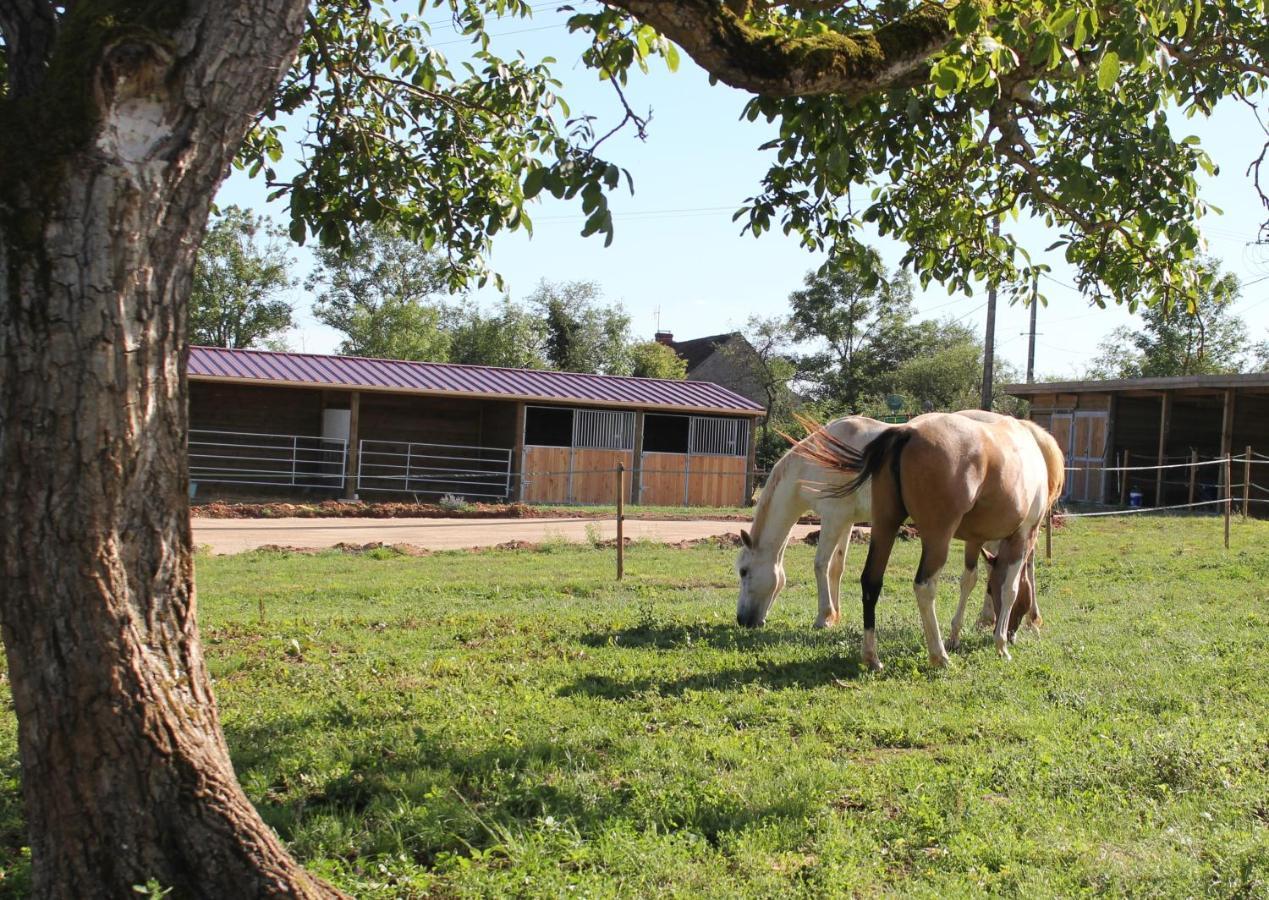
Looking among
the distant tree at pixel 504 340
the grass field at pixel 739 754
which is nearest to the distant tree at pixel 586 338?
the distant tree at pixel 504 340

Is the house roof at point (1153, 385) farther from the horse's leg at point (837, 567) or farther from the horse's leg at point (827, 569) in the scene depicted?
the horse's leg at point (827, 569)

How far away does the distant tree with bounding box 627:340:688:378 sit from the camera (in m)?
45.7

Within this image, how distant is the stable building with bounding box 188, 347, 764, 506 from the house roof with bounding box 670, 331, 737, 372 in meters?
21.5

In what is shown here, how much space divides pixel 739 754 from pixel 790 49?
283 cm

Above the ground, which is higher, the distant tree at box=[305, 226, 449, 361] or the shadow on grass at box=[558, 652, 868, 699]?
the distant tree at box=[305, 226, 449, 361]

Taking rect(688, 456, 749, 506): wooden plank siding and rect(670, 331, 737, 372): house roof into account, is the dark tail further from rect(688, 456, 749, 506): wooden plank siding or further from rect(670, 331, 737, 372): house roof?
rect(670, 331, 737, 372): house roof

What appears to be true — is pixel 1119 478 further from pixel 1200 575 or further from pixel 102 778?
pixel 102 778

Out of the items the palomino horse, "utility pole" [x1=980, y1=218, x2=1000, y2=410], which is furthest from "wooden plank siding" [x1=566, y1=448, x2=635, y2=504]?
the palomino horse

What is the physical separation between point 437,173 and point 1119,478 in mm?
23895

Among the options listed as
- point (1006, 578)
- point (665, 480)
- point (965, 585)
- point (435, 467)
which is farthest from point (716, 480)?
point (1006, 578)

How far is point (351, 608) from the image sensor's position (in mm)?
9672

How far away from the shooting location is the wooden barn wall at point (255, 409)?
78.9 feet

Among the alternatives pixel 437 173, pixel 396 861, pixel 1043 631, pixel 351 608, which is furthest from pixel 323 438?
pixel 396 861

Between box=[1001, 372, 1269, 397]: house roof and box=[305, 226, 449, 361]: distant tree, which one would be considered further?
box=[305, 226, 449, 361]: distant tree
